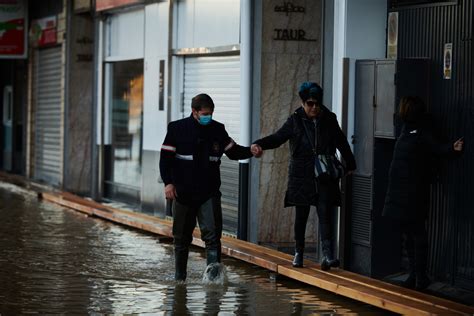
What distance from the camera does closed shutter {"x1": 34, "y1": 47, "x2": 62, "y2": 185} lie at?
26172 mm

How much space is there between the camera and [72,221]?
18922 millimetres

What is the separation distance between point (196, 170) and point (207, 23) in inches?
227

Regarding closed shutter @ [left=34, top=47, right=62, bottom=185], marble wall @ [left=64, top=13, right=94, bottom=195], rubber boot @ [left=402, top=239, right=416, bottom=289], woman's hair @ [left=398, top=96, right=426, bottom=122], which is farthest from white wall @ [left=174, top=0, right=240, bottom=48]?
closed shutter @ [left=34, top=47, right=62, bottom=185]

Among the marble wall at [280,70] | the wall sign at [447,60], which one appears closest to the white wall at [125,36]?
the marble wall at [280,70]

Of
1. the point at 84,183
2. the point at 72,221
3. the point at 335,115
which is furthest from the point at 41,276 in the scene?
the point at 84,183

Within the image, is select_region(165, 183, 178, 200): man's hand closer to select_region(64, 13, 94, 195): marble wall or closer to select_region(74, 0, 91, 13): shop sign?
select_region(74, 0, 91, 13): shop sign

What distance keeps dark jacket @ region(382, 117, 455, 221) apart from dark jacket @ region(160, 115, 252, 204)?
1.77 m

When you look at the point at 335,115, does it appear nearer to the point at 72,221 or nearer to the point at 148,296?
the point at 148,296

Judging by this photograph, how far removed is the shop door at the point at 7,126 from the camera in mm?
31702

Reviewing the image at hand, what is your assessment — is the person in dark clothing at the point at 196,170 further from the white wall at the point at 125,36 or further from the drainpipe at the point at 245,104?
the white wall at the point at 125,36

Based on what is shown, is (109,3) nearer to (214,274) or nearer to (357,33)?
(357,33)

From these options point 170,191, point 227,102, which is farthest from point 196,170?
point 227,102

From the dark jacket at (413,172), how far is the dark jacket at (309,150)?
86 centimetres

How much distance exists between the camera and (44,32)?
2655 centimetres
